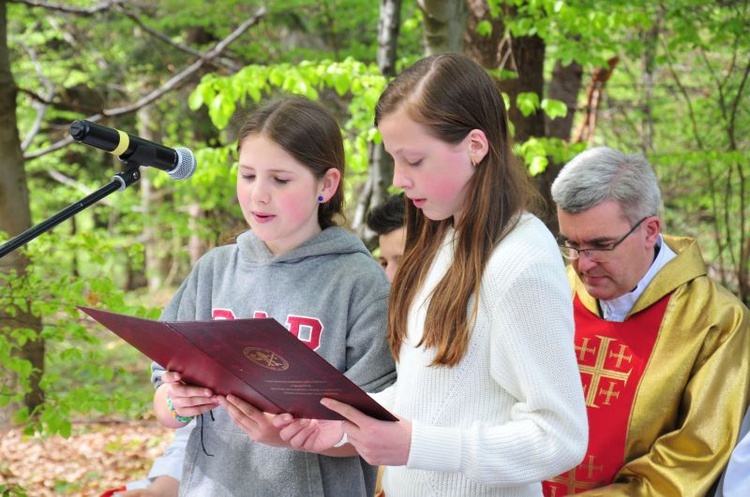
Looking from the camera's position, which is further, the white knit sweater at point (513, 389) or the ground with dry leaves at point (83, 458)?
the ground with dry leaves at point (83, 458)

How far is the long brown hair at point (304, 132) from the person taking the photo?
2268 mm

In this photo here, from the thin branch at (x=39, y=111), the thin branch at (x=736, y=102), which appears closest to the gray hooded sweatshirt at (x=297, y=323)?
the thin branch at (x=39, y=111)

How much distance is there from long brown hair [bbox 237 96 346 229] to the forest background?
1.62 feet

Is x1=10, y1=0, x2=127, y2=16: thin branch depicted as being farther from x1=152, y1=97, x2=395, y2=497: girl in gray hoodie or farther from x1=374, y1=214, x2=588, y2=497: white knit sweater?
x1=374, y1=214, x2=588, y2=497: white knit sweater

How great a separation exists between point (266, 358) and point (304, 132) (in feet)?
2.65

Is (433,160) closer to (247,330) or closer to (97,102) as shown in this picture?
(247,330)

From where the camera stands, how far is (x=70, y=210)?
5.98ft

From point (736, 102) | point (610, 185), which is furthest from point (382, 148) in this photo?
point (736, 102)

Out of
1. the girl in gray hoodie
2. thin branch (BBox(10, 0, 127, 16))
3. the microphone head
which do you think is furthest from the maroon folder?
thin branch (BBox(10, 0, 127, 16))

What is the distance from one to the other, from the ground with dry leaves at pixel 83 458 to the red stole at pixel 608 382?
12.3 ft

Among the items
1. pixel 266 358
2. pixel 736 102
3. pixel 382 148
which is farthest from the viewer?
pixel 736 102

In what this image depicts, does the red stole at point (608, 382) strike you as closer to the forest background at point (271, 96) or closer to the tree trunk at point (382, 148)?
the forest background at point (271, 96)

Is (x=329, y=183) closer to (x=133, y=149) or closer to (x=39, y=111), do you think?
(x=133, y=149)

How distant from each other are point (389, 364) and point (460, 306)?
0.45 metres
